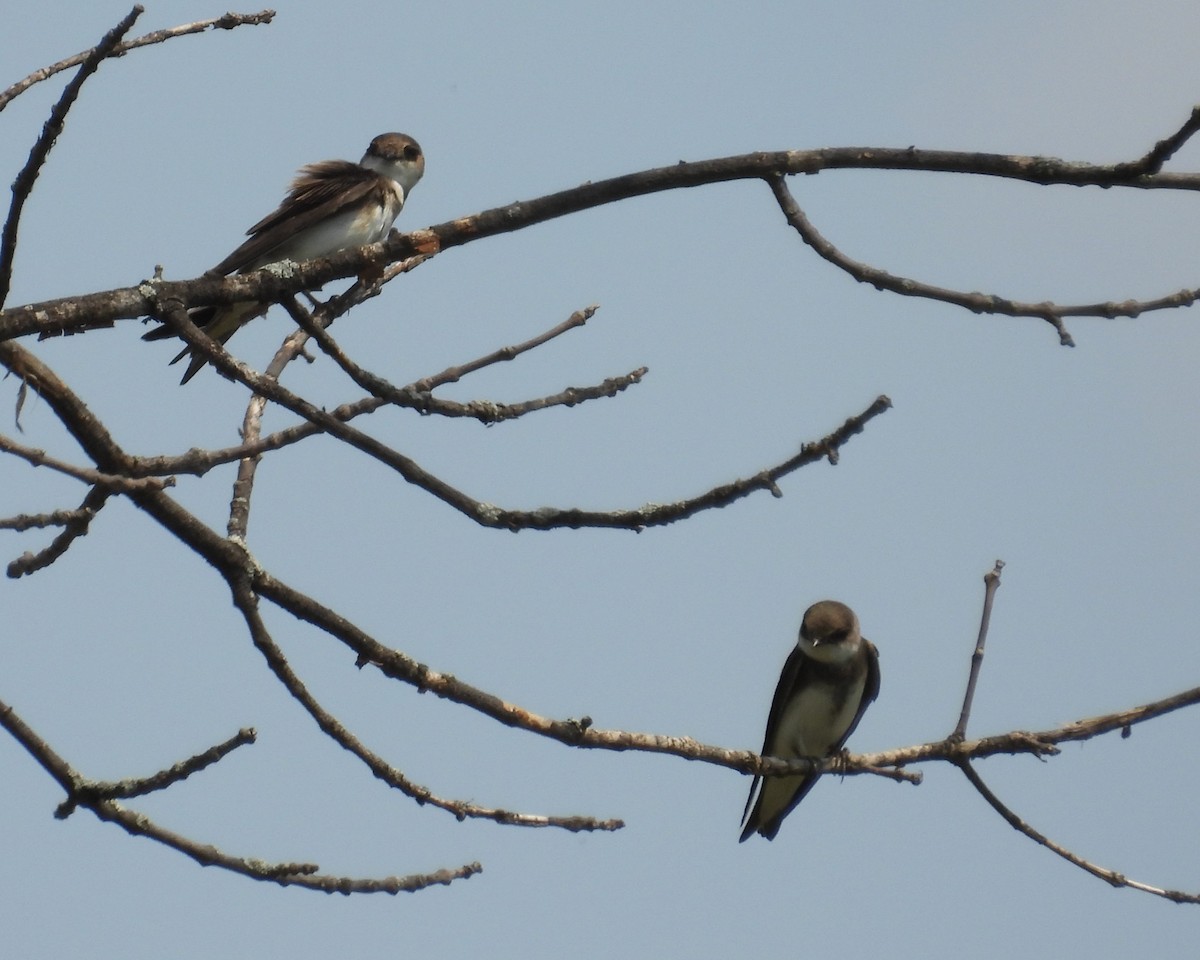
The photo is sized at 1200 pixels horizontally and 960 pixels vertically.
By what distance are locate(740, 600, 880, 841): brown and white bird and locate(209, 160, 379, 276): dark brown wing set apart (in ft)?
10.5

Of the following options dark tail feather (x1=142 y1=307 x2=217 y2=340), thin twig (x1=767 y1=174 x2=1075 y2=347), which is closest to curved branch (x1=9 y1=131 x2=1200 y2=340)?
thin twig (x1=767 y1=174 x2=1075 y2=347)

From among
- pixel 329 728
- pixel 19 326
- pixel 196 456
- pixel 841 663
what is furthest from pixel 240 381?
pixel 841 663

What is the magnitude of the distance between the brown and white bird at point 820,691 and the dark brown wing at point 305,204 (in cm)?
321

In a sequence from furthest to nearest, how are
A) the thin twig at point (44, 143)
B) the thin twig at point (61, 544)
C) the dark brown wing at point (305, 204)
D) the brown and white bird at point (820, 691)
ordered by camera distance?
the brown and white bird at point (820, 691), the dark brown wing at point (305, 204), the thin twig at point (61, 544), the thin twig at point (44, 143)

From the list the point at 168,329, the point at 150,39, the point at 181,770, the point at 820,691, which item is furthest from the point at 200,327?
the point at 820,691

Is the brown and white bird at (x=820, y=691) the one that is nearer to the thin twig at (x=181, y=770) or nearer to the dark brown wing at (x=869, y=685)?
the dark brown wing at (x=869, y=685)

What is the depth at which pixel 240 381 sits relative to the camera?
3.51 meters

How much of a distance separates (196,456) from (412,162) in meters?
5.62

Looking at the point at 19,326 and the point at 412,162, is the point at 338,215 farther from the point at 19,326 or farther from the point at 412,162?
the point at 19,326

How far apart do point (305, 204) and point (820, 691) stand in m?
3.61

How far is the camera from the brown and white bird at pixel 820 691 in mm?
7918

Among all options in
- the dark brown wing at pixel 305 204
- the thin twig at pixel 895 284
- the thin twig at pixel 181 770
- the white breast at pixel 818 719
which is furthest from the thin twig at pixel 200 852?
the white breast at pixel 818 719

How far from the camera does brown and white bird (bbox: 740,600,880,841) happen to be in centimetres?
792

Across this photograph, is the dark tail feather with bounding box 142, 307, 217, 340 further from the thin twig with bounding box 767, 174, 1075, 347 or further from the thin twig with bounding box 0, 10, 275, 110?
the thin twig with bounding box 767, 174, 1075, 347
